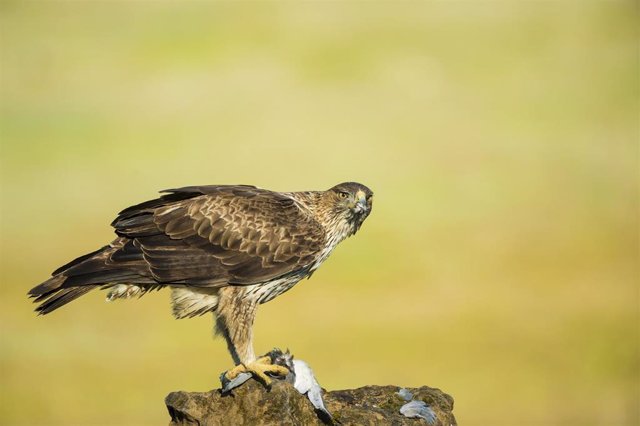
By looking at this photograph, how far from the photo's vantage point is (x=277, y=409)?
7.85 meters

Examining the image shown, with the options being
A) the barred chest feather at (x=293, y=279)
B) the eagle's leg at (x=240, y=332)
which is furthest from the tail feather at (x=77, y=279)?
the barred chest feather at (x=293, y=279)

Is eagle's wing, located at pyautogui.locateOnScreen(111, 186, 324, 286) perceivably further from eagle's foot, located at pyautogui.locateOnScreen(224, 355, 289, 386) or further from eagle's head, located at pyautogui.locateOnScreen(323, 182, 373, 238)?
eagle's foot, located at pyautogui.locateOnScreen(224, 355, 289, 386)

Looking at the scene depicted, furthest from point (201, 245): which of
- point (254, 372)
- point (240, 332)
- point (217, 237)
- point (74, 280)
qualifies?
point (254, 372)

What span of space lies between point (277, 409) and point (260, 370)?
1.74ft

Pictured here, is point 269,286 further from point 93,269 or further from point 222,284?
point 93,269

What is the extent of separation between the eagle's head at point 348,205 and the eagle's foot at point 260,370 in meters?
1.96

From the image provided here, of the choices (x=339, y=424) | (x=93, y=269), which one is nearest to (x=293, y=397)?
(x=339, y=424)

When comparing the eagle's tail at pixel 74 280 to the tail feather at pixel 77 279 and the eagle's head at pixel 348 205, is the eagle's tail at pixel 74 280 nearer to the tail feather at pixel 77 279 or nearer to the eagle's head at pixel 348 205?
the tail feather at pixel 77 279

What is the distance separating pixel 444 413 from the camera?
8.91 meters

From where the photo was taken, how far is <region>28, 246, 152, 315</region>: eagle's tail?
870 centimetres

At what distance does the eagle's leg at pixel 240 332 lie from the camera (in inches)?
328

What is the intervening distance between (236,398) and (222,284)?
1471 mm

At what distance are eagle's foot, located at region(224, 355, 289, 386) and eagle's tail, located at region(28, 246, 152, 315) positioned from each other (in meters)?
1.58

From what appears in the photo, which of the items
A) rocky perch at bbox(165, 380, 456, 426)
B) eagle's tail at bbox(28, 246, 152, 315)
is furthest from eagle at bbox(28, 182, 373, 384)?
rocky perch at bbox(165, 380, 456, 426)
